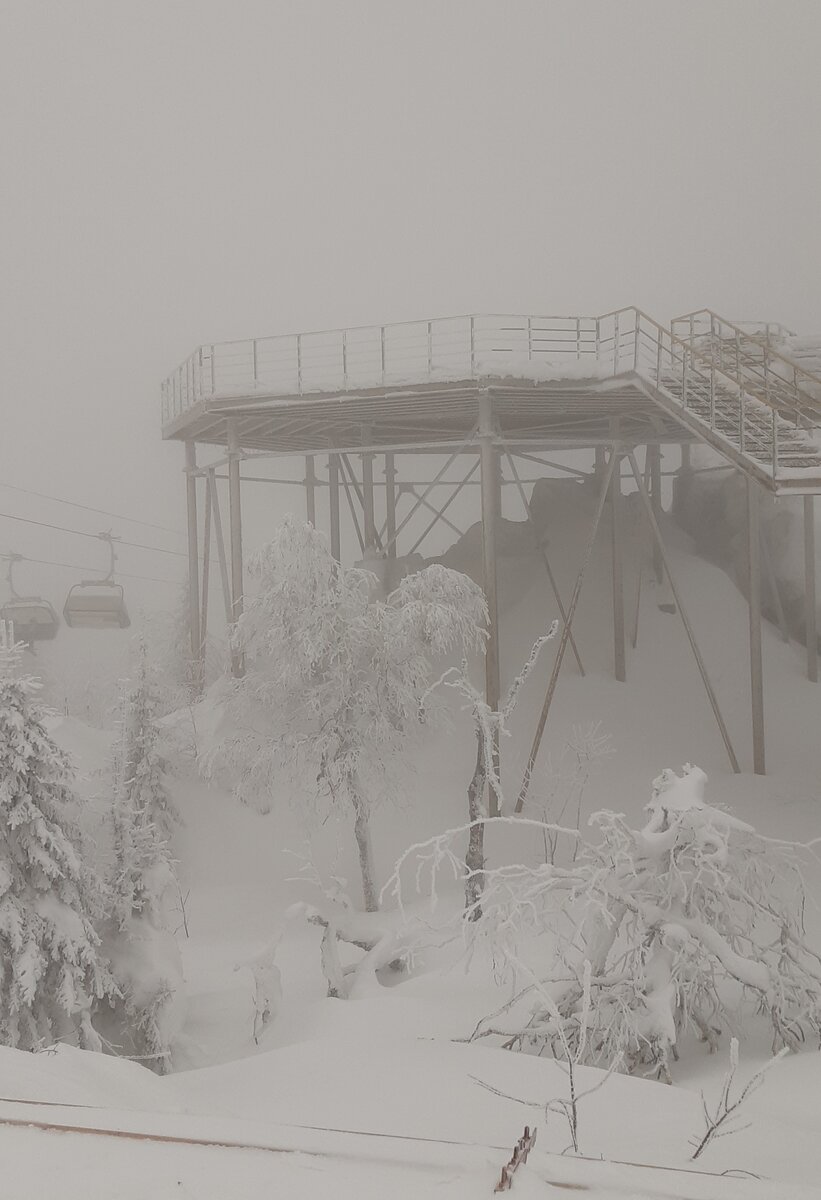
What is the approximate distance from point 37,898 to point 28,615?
42.7 ft

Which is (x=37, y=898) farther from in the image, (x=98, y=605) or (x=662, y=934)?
(x=98, y=605)

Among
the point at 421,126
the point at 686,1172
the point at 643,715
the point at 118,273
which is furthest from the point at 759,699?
the point at 118,273

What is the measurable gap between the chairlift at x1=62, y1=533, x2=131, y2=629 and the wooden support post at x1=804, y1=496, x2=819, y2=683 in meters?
16.2

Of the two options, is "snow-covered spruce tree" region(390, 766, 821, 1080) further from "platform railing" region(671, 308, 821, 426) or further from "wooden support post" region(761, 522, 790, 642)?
"wooden support post" region(761, 522, 790, 642)

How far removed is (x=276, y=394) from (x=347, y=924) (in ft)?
26.6

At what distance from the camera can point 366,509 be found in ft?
63.4

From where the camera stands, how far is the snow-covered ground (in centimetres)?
264

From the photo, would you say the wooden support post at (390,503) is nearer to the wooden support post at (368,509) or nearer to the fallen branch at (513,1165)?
the wooden support post at (368,509)

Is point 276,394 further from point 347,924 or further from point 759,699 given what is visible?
point 759,699

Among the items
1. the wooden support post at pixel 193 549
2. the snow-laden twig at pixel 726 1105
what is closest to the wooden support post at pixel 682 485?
the wooden support post at pixel 193 549

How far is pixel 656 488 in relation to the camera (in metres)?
22.4

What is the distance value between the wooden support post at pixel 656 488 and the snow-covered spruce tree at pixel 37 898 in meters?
14.7

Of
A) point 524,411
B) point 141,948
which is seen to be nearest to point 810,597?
point 524,411

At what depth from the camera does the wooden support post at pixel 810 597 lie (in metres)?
18.9
